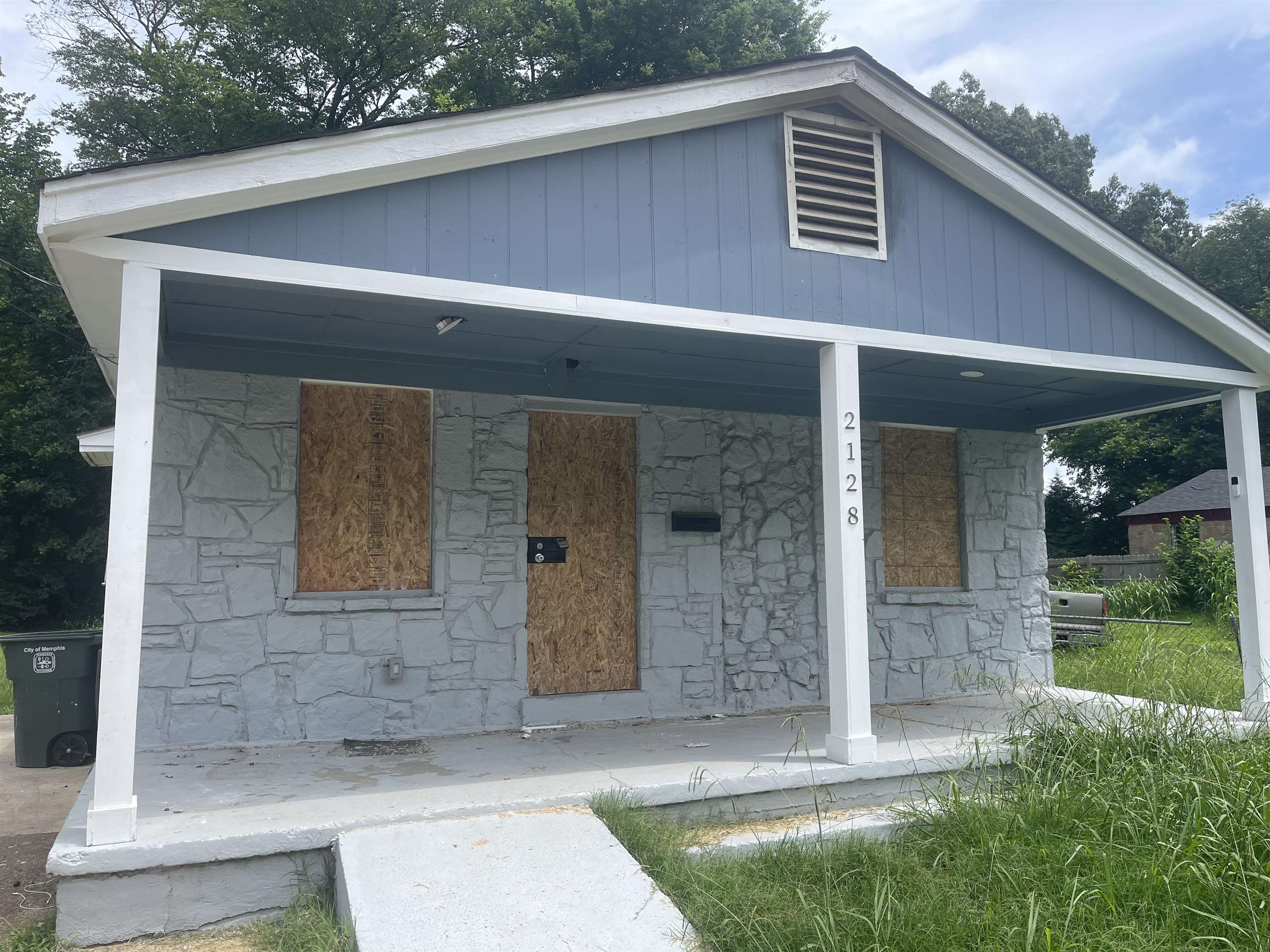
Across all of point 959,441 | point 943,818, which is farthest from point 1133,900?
point 959,441

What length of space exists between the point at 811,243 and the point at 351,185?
8.73ft

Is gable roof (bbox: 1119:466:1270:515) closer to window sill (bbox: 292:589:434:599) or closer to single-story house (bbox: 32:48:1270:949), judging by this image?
single-story house (bbox: 32:48:1270:949)

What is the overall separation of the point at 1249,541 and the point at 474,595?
223 inches

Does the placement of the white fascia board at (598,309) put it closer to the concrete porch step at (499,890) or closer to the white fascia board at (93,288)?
the white fascia board at (93,288)

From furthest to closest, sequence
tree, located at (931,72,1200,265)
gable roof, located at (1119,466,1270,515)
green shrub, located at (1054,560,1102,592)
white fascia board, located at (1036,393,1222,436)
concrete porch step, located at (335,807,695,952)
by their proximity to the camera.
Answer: tree, located at (931,72,1200,265), gable roof, located at (1119,466,1270,515), green shrub, located at (1054,560,1102,592), white fascia board, located at (1036,393,1222,436), concrete porch step, located at (335,807,695,952)

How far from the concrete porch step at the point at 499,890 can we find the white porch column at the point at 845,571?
1701mm

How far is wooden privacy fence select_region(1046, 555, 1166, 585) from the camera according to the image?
730 inches

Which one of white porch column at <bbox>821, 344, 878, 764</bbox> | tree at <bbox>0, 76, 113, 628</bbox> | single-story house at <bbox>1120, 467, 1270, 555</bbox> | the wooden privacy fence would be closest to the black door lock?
white porch column at <bbox>821, 344, 878, 764</bbox>

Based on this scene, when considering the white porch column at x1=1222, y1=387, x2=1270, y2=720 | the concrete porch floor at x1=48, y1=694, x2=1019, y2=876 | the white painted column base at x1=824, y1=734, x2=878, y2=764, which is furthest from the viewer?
the white porch column at x1=1222, y1=387, x2=1270, y2=720

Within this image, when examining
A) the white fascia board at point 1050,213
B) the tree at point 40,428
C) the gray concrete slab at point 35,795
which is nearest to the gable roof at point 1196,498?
the white fascia board at point 1050,213

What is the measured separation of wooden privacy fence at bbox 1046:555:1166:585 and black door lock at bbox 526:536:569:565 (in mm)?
14416

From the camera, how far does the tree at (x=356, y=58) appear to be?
1823 centimetres

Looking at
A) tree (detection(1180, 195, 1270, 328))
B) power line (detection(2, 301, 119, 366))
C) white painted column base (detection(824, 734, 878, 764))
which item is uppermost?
tree (detection(1180, 195, 1270, 328))

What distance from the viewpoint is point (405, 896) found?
349cm
